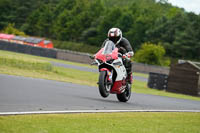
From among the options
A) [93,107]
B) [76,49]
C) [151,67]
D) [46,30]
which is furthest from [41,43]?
[93,107]

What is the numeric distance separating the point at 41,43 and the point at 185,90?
39532mm

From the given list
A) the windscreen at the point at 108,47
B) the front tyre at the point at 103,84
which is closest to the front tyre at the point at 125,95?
the front tyre at the point at 103,84

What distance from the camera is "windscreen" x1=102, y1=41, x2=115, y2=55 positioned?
1082cm

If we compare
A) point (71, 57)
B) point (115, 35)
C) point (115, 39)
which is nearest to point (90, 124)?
point (115, 35)

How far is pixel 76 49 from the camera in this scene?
3127 inches

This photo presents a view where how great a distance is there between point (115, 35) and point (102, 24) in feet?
297

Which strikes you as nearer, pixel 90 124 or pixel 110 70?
pixel 90 124

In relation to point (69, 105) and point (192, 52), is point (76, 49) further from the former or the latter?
point (69, 105)

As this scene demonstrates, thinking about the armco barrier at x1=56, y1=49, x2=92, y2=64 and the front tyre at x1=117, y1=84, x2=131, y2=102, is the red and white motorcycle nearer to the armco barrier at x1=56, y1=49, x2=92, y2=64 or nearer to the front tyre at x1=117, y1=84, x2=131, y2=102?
the front tyre at x1=117, y1=84, x2=131, y2=102

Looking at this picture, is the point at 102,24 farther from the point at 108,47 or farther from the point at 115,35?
the point at 108,47

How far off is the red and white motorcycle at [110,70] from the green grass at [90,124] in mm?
2338

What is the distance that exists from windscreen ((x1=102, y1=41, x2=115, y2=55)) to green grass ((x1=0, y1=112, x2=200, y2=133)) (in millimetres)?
2715

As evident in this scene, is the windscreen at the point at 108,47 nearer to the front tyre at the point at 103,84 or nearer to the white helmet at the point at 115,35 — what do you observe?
the white helmet at the point at 115,35

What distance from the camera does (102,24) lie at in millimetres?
101125
